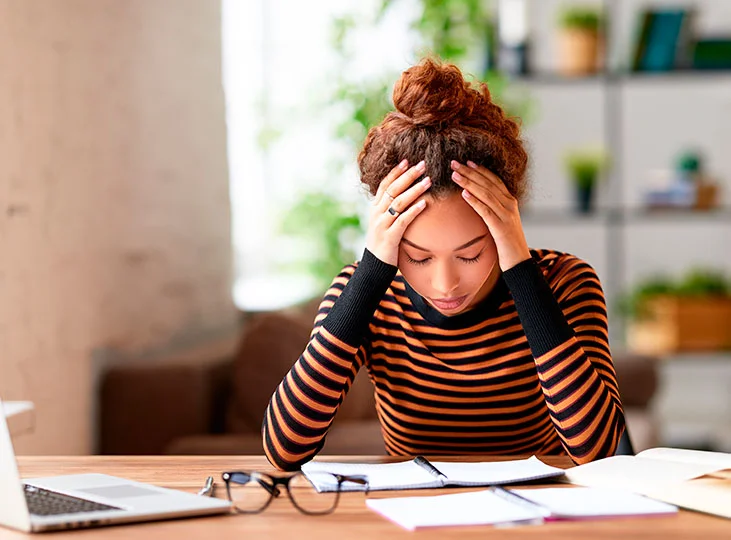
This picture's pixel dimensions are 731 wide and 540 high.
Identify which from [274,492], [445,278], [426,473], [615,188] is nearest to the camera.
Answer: [274,492]

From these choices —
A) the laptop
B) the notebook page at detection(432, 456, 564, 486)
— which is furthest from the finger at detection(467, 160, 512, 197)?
the laptop

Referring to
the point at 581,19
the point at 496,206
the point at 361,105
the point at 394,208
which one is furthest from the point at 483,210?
the point at 581,19

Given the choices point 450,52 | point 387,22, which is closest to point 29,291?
point 450,52

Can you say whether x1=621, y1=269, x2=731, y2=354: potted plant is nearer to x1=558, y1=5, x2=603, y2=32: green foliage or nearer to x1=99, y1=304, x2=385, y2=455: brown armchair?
x1=558, y1=5, x2=603, y2=32: green foliage

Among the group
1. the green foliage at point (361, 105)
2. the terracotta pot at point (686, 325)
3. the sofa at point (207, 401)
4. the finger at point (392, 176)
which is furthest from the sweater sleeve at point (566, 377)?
the terracotta pot at point (686, 325)

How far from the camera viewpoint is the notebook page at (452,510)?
3.39ft

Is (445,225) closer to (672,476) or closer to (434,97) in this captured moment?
(434,97)

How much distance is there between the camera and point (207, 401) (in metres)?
2.62

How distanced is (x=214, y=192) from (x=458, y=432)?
183 cm

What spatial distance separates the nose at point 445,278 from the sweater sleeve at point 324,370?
0.10 metres

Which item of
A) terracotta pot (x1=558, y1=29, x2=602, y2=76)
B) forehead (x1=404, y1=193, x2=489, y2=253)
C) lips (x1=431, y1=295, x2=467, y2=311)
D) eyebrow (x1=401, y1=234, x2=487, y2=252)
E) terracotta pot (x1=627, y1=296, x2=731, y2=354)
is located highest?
terracotta pot (x1=558, y1=29, x2=602, y2=76)

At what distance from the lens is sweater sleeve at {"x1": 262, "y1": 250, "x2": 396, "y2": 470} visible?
1525mm

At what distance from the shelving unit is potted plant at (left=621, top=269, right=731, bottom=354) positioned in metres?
0.23

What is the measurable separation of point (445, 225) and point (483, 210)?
0.06 m
